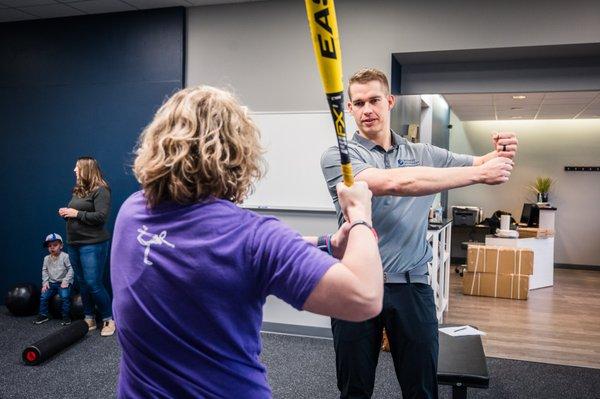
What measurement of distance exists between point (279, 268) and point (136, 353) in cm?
31

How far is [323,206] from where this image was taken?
13.4 feet

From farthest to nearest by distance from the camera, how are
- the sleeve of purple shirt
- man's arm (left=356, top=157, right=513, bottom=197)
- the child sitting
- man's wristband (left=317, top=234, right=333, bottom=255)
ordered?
1. the child sitting
2. man's arm (left=356, top=157, right=513, bottom=197)
3. man's wristband (left=317, top=234, right=333, bottom=255)
4. the sleeve of purple shirt

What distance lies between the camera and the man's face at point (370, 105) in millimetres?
1920

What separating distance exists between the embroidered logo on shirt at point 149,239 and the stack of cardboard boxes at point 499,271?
5.50 m

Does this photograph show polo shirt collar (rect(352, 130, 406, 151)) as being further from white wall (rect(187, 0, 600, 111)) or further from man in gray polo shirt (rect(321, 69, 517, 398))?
white wall (rect(187, 0, 600, 111))

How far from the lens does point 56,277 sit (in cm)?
452

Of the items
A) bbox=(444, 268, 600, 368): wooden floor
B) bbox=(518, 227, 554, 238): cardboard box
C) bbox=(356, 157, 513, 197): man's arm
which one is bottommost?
bbox=(444, 268, 600, 368): wooden floor

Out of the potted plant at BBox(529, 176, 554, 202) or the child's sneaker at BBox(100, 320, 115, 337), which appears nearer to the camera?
the child's sneaker at BBox(100, 320, 115, 337)

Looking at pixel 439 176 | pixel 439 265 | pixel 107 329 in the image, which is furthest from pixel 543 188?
pixel 439 176

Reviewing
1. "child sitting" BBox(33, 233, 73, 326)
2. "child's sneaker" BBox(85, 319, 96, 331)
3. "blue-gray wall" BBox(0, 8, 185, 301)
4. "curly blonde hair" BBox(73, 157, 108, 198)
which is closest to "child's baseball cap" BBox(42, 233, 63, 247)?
"child sitting" BBox(33, 233, 73, 326)

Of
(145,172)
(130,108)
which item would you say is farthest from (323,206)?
(145,172)

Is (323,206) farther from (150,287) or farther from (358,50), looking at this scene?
(150,287)

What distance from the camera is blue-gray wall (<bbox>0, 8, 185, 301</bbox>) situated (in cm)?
447

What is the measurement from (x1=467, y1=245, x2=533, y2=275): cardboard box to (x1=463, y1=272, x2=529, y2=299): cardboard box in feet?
0.19
